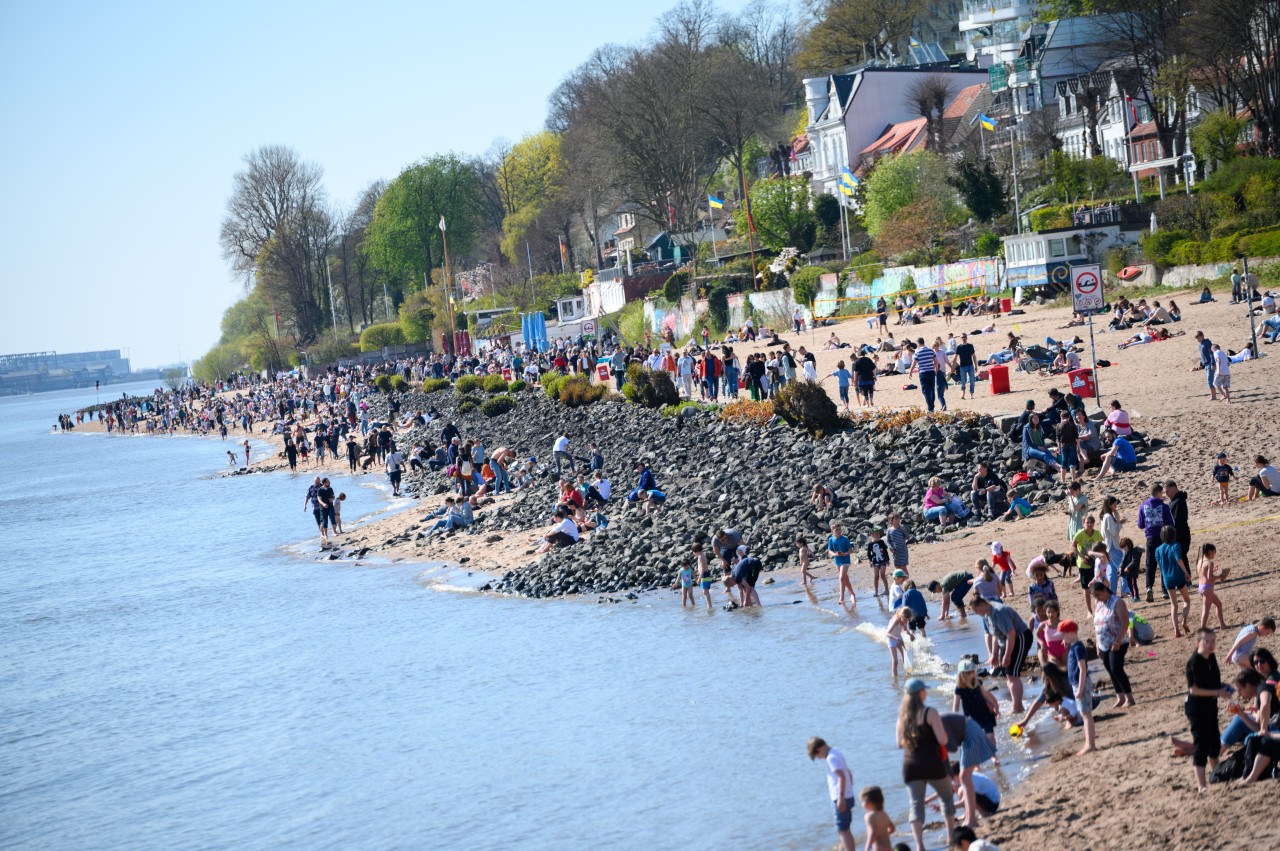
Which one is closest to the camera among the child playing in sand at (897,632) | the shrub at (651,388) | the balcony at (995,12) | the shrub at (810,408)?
the child playing in sand at (897,632)

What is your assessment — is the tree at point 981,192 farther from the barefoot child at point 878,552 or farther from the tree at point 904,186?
the barefoot child at point 878,552

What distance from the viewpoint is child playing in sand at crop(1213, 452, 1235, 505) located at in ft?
64.4

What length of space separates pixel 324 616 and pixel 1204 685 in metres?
21.4

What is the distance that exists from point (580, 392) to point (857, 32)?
4786 cm

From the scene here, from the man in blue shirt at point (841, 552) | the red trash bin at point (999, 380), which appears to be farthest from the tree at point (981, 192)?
the man in blue shirt at point (841, 552)

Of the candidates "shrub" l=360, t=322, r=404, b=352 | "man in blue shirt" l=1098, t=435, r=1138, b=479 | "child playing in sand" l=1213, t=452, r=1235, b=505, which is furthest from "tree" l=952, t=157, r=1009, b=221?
"shrub" l=360, t=322, r=404, b=352

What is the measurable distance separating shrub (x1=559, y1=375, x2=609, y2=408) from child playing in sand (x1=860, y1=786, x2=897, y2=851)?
38870 mm

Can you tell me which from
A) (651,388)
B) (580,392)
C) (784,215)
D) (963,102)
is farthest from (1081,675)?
(963,102)

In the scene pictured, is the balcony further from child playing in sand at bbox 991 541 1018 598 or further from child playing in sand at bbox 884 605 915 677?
child playing in sand at bbox 884 605 915 677

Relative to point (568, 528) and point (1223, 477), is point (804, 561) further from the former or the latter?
point (568, 528)

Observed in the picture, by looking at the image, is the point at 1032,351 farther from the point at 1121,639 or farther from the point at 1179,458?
the point at 1121,639

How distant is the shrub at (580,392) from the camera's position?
1943 inches

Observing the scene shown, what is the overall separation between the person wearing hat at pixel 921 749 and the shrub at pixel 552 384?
136 ft

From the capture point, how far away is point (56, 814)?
736 inches
